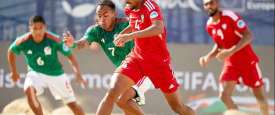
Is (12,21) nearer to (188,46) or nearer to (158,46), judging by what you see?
(188,46)

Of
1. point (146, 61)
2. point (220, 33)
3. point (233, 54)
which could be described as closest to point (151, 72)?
point (146, 61)

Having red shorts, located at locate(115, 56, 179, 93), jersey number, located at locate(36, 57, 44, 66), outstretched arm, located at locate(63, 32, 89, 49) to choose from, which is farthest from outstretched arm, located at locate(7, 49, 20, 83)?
red shorts, located at locate(115, 56, 179, 93)

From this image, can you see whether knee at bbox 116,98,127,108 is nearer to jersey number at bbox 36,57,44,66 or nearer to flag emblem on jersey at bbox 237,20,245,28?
jersey number at bbox 36,57,44,66

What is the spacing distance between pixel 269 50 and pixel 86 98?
12.4ft

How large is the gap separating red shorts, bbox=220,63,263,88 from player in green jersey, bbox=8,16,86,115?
2388mm

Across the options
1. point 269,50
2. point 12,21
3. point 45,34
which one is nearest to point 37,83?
point 45,34

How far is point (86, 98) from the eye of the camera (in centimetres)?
1678

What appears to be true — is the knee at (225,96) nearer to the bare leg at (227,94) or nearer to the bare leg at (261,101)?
the bare leg at (227,94)

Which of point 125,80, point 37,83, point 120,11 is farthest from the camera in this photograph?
point 120,11

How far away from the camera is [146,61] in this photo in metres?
10.3

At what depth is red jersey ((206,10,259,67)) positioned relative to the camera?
46.3 ft

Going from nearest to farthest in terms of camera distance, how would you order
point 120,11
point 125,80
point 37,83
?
point 125,80, point 37,83, point 120,11

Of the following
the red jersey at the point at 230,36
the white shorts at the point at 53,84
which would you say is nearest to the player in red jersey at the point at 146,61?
the white shorts at the point at 53,84

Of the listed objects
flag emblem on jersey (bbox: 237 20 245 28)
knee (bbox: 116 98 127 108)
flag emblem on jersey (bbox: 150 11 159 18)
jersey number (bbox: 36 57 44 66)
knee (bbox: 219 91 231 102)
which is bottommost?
knee (bbox: 219 91 231 102)
